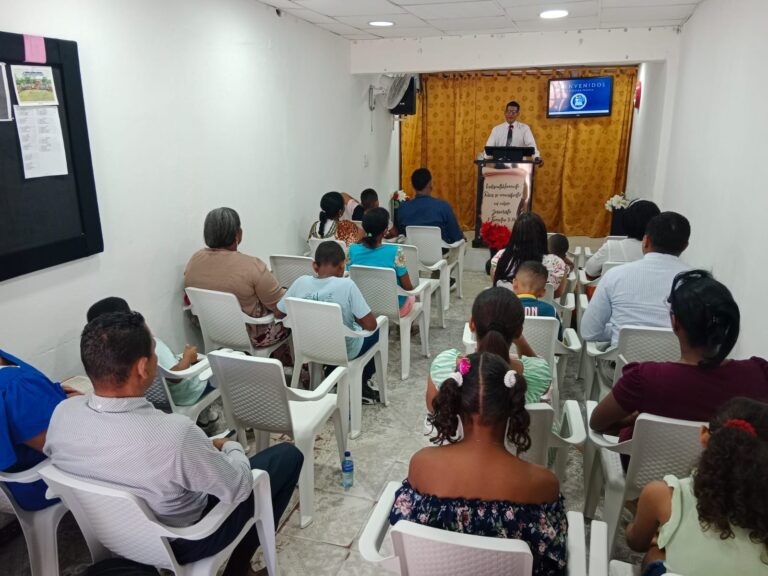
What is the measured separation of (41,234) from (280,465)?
1.54m

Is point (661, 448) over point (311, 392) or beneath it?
over

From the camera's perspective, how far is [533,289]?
2.88m

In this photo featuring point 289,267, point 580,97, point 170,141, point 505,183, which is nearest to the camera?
point 170,141

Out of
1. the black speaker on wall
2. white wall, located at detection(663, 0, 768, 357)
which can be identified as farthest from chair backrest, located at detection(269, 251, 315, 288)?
the black speaker on wall

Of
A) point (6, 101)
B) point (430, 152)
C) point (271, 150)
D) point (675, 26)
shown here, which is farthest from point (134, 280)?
point (430, 152)

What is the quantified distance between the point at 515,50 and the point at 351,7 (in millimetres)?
1863

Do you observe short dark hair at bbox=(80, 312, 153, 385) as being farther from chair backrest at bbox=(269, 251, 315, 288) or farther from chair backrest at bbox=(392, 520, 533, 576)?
chair backrest at bbox=(269, 251, 315, 288)

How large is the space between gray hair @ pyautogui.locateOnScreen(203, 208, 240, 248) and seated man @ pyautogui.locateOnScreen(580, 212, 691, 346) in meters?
2.06

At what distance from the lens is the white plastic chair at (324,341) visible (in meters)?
2.90

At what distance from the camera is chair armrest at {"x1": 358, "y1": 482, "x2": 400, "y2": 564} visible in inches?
57.3

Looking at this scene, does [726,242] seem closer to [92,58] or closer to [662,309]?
[662,309]

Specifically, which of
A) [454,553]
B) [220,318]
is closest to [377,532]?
[454,553]

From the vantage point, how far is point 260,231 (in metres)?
4.42

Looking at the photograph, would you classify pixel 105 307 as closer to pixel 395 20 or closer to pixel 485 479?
pixel 485 479
